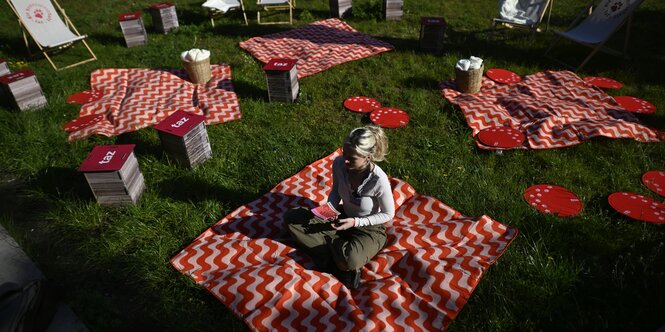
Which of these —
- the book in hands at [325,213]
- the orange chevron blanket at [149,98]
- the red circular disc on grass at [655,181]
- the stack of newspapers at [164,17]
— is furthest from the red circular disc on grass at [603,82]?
the stack of newspapers at [164,17]

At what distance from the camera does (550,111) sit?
5.31 m

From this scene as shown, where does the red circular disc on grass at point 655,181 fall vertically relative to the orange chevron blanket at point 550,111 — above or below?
below

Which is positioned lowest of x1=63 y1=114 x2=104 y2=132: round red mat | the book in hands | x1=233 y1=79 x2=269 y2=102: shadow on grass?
x1=63 y1=114 x2=104 y2=132: round red mat

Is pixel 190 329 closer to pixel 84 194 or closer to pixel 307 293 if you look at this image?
pixel 307 293

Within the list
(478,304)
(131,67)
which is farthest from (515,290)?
(131,67)

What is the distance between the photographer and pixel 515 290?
10.2 feet

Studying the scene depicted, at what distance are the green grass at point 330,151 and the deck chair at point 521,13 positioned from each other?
0.35m

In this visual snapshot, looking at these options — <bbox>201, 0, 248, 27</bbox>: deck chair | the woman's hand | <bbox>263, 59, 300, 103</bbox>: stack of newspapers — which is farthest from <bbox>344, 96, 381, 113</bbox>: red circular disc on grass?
<bbox>201, 0, 248, 27</bbox>: deck chair

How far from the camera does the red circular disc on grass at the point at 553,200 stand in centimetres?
386

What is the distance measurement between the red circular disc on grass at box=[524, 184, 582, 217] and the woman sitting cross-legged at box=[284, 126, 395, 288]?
166 centimetres

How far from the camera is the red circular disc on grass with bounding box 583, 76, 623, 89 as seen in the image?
5949 mm

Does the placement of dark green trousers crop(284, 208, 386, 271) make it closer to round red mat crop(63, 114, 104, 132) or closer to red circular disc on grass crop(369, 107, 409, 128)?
red circular disc on grass crop(369, 107, 409, 128)

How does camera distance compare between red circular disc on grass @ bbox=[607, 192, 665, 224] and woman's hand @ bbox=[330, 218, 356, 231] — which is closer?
woman's hand @ bbox=[330, 218, 356, 231]

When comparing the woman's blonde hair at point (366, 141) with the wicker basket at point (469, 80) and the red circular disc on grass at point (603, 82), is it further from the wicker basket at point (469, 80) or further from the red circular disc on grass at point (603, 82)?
the red circular disc on grass at point (603, 82)
